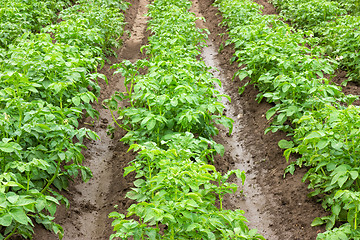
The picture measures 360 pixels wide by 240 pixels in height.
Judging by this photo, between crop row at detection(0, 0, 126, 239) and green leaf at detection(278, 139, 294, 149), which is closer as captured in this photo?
crop row at detection(0, 0, 126, 239)

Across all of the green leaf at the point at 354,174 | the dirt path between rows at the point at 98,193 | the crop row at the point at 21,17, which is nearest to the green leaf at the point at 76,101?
the dirt path between rows at the point at 98,193

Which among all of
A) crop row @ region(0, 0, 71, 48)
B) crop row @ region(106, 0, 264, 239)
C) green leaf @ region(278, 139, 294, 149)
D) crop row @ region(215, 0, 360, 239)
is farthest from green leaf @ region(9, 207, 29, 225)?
crop row @ region(0, 0, 71, 48)

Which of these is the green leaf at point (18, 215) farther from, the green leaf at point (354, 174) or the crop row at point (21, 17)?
the crop row at point (21, 17)

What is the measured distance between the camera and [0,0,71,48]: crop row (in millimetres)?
8078

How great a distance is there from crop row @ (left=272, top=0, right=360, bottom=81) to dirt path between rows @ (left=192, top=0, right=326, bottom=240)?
5.95 feet

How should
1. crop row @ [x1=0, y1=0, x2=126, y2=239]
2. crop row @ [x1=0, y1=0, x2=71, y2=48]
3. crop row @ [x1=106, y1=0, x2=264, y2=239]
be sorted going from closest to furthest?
crop row @ [x1=106, y1=0, x2=264, y2=239]
crop row @ [x1=0, y1=0, x2=126, y2=239]
crop row @ [x1=0, y1=0, x2=71, y2=48]

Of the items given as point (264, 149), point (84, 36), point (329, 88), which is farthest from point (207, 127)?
point (84, 36)

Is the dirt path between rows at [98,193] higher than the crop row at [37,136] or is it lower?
lower

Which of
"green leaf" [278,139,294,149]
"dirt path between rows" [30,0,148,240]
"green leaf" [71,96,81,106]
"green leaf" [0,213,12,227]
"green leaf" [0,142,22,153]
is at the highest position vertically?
"green leaf" [0,142,22,153]

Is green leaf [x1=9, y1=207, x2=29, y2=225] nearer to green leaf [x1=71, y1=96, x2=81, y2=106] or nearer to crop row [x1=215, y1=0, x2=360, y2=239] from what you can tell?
green leaf [x1=71, y1=96, x2=81, y2=106]

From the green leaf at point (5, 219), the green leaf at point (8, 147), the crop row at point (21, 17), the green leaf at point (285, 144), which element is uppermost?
the green leaf at point (8, 147)

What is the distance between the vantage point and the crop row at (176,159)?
3.29 metres

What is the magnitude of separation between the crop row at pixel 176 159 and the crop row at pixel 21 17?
2.95 m

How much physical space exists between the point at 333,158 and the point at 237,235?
1.52 metres
